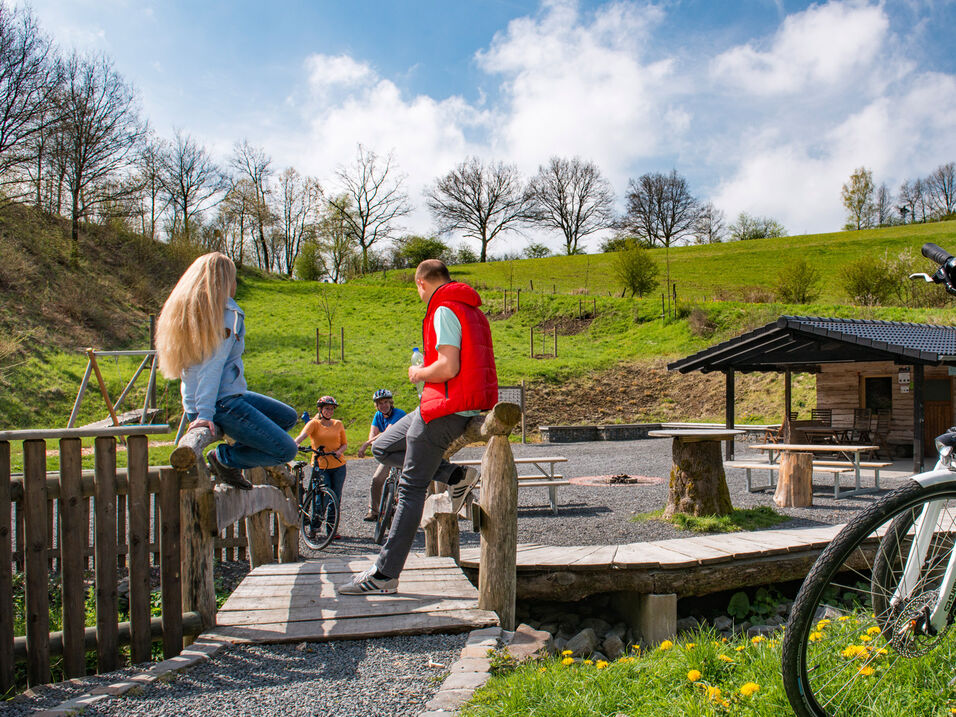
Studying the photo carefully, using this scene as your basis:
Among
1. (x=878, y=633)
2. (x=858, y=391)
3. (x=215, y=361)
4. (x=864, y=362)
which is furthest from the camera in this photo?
(x=858, y=391)

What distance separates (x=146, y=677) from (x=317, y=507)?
4823 millimetres

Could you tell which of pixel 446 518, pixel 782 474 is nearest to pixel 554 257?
pixel 782 474

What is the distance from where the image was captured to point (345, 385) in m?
26.5

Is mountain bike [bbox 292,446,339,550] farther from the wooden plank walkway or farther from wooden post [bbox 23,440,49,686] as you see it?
wooden post [bbox 23,440,49,686]

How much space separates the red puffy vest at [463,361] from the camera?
3.75 meters

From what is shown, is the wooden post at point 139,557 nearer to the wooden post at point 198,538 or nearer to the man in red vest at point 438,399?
the wooden post at point 198,538

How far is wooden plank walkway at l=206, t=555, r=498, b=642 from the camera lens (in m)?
3.73

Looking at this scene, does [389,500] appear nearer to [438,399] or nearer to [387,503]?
[387,503]

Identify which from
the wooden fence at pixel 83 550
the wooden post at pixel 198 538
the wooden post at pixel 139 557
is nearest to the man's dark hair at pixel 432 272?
the wooden post at pixel 198 538

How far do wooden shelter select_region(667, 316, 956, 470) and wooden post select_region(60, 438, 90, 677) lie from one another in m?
13.5

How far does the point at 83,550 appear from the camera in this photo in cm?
350

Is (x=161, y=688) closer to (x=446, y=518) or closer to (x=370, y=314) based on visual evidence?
(x=446, y=518)

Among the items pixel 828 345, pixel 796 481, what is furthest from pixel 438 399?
pixel 828 345

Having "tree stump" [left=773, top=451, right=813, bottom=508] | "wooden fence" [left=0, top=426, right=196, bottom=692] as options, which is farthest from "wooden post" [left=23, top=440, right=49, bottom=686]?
"tree stump" [left=773, top=451, right=813, bottom=508]
